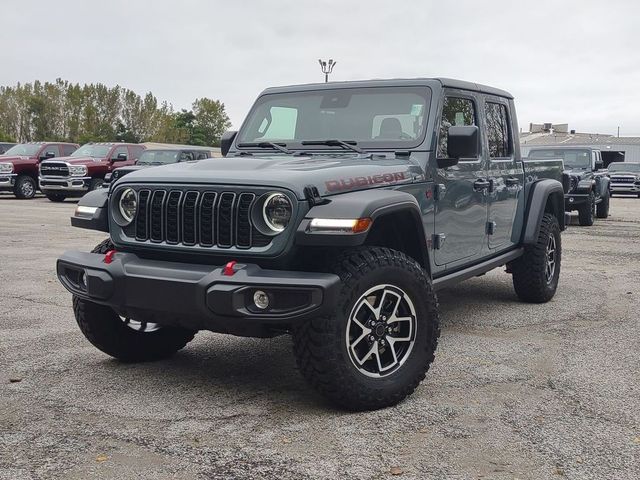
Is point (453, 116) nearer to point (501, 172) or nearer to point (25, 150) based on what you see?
point (501, 172)

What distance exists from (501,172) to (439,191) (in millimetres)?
1425

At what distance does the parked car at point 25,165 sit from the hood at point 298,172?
2121cm

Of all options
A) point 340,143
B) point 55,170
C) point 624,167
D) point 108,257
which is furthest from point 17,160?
point 624,167

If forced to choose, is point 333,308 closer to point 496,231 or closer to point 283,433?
point 283,433

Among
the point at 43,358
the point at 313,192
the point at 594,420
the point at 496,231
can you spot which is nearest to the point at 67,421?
the point at 43,358

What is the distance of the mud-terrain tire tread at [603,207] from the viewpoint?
62.5 ft

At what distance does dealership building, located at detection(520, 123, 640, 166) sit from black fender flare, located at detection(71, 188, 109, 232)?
44.0 m

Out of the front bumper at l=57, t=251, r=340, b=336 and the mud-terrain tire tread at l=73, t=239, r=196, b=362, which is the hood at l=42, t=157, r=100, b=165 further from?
the front bumper at l=57, t=251, r=340, b=336

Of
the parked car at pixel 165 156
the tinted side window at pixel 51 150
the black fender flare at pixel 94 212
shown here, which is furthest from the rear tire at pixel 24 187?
the black fender flare at pixel 94 212

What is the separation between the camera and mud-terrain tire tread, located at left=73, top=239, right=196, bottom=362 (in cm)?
488

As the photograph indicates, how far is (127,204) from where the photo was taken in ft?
15.4

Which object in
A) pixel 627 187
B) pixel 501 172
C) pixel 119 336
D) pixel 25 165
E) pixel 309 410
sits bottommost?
pixel 309 410

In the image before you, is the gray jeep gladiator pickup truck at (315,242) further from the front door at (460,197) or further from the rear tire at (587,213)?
the rear tire at (587,213)

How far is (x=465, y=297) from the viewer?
25.7 feet
